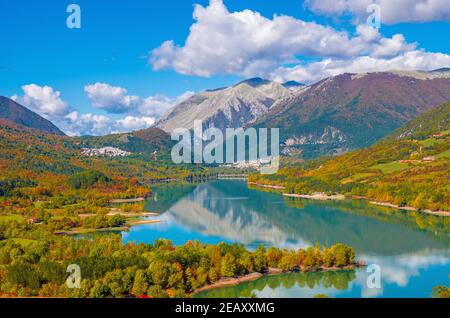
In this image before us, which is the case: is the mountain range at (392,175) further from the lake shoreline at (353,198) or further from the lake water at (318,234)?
the lake water at (318,234)

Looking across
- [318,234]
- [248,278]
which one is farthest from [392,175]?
[248,278]

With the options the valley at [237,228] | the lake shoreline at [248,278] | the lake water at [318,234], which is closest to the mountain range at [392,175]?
the valley at [237,228]

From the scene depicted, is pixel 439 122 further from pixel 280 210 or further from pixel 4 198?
pixel 4 198

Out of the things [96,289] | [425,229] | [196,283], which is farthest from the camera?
[425,229]

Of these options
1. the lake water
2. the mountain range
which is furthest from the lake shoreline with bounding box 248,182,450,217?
the lake water

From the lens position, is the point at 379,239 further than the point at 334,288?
Yes

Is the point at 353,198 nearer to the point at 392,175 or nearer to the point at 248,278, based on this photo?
the point at 392,175

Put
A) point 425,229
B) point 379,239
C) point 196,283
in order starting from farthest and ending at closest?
point 425,229, point 379,239, point 196,283
